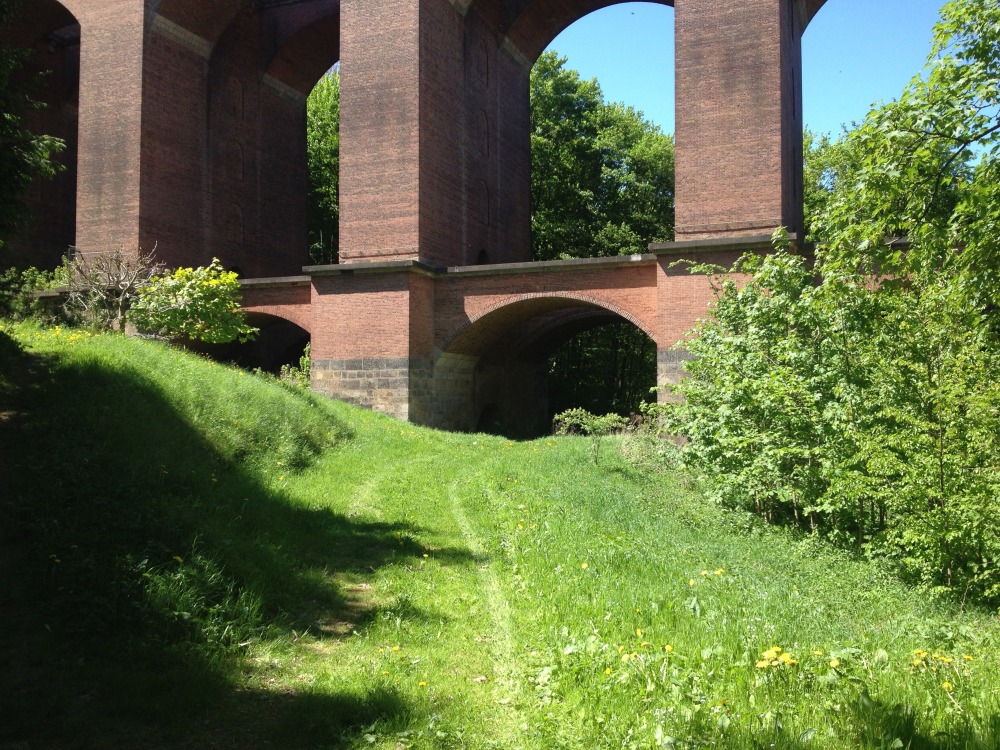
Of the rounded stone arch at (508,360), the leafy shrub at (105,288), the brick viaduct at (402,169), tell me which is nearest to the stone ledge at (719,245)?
the brick viaduct at (402,169)

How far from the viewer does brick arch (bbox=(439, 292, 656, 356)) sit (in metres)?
19.0

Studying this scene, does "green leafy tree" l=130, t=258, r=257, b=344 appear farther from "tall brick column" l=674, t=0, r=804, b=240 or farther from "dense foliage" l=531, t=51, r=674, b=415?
"dense foliage" l=531, t=51, r=674, b=415

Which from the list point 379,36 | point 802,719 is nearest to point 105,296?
point 379,36

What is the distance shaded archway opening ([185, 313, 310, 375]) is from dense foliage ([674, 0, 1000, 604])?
19656 mm

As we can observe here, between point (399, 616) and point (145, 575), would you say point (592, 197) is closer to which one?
point (399, 616)

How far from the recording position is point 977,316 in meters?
7.25

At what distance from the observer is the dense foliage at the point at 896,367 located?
6.53 meters

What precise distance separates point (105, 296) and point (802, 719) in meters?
15.8

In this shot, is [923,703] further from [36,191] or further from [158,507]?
[36,191]

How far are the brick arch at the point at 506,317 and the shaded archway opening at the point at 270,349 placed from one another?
731cm

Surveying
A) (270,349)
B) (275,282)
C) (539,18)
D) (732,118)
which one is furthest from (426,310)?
(539,18)

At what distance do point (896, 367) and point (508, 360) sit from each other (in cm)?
1838

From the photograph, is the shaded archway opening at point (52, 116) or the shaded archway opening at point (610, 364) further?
the shaded archway opening at point (610, 364)

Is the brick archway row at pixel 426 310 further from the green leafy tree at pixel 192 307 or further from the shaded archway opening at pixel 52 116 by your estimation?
the shaded archway opening at pixel 52 116
